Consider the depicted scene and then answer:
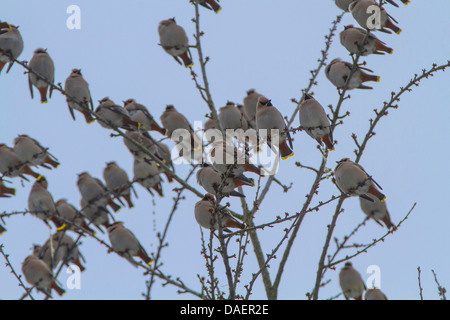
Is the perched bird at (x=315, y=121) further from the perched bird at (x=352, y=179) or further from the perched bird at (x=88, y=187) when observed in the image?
the perched bird at (x=88, y=187)

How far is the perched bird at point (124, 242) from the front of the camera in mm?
5207

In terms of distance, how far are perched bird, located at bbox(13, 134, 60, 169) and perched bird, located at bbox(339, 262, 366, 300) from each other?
291 centimetres

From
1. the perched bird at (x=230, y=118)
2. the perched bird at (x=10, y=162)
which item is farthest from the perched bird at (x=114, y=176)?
the perched bird at (x=230, y=118)

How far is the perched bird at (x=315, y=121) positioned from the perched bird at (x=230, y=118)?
50.8 inches

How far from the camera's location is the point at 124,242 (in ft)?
17.1

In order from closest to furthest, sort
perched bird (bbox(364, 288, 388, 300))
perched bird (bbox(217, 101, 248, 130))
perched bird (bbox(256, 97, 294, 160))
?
perched bird (bbox(256, 97, 294, 160)) → perched bird (bbox(364, 288, 388, 300)) → perched bird (bbox(217, 101, 248, 130))

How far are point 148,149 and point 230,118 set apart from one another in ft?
4.23

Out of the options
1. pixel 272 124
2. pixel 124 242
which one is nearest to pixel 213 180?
pixel 272 124

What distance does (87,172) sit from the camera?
6.26m

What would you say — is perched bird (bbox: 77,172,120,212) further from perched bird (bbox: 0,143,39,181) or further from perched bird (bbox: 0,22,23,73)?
perched bird (bbox: 0,22,23,73)

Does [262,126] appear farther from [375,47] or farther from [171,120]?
[171,120]

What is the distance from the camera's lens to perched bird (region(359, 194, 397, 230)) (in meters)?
5.50

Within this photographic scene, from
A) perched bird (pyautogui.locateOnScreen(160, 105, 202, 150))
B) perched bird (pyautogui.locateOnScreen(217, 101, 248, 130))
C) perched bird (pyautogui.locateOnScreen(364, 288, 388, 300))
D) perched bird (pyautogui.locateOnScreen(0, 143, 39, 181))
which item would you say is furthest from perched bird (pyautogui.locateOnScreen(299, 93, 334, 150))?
perched bird (pyautogui.locateOnScreen(0, 143, 39, 181))
